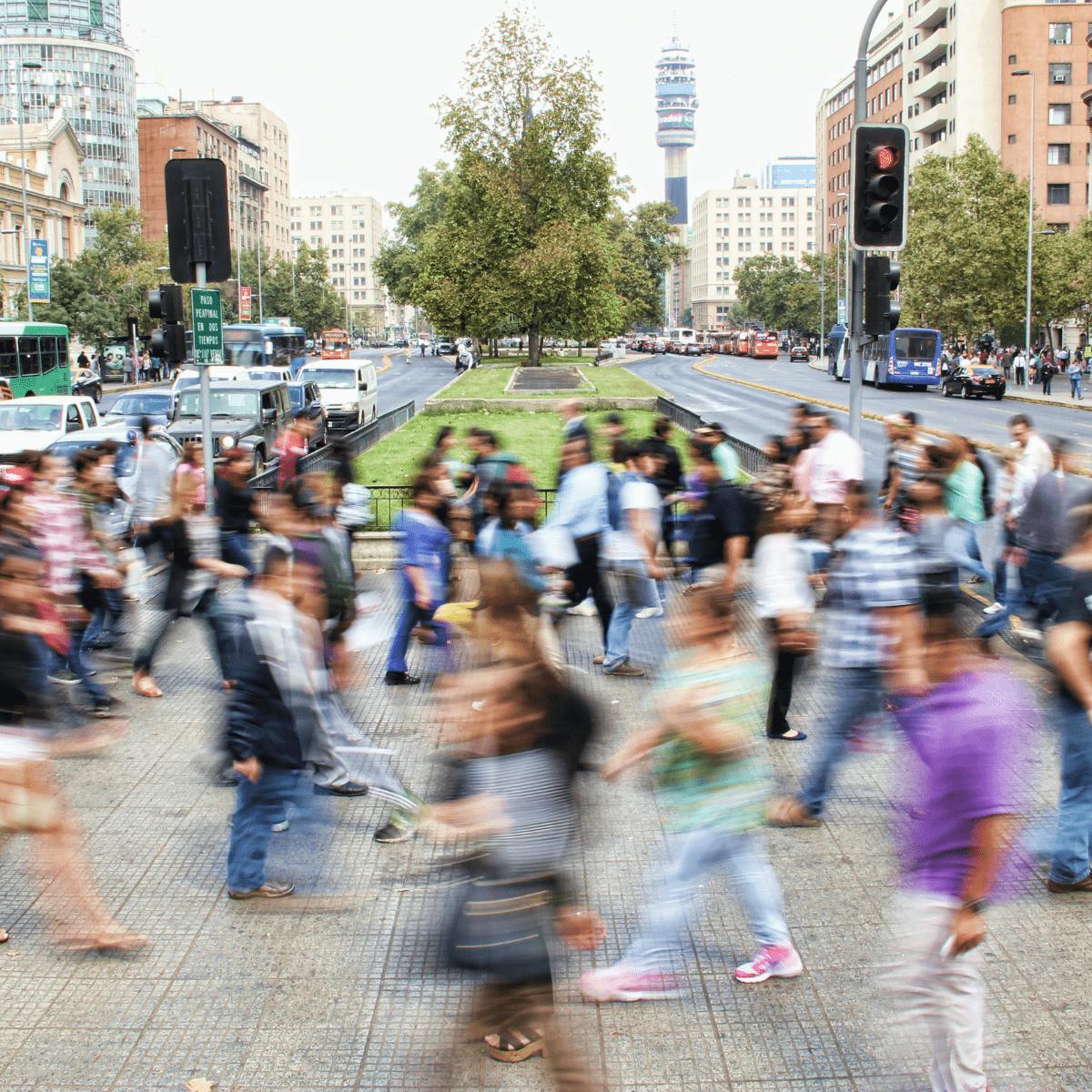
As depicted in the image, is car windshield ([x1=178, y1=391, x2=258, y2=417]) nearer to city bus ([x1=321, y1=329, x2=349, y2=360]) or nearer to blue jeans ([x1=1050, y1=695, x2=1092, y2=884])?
blue jeans ([x1=1050, y1=695, x2=1092, y2=884])

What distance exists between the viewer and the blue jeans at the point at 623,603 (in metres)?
9.76

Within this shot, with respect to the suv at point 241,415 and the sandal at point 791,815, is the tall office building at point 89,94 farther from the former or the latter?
the sandal at point 791,815

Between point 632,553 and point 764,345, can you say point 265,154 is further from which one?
point 632,553

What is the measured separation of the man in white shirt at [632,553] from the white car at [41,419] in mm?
13387

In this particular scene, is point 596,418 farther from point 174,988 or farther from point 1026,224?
point 1026,224

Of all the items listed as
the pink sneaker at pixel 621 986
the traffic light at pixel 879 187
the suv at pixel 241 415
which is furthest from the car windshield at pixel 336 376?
the pink sneaker at pixel 621 986

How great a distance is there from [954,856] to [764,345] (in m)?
91.8

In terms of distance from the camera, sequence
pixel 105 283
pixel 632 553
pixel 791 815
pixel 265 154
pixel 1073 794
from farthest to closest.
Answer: pixel 265 154
pixel 105 283
pixel 632 553
pixel 791 815
pixel 1073 794

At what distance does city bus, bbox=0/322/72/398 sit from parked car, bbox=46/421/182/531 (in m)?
16.8

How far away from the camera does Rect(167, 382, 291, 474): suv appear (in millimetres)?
22359

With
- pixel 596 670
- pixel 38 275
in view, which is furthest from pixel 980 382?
pixel 596 670

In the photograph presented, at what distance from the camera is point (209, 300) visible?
13.4m

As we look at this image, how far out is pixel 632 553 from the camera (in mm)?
9797

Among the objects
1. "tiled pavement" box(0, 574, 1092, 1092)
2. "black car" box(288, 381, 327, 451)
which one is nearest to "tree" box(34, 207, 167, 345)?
"black car" box(288, 381, 327, 451)
